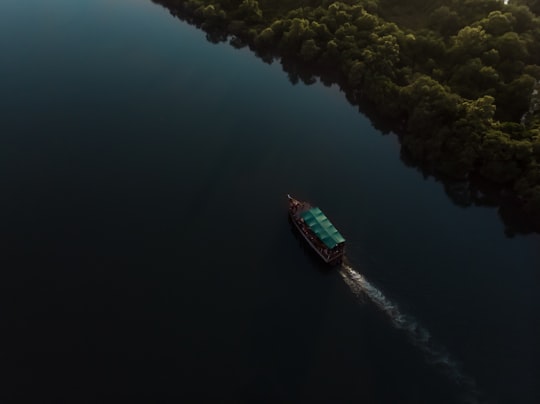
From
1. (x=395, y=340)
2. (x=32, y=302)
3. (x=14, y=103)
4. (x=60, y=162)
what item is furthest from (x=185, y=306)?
(x=14, y=103)

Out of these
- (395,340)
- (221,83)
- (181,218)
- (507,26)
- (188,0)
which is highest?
(507,26)

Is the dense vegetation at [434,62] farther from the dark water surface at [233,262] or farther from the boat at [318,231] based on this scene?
the boat at [318,231]

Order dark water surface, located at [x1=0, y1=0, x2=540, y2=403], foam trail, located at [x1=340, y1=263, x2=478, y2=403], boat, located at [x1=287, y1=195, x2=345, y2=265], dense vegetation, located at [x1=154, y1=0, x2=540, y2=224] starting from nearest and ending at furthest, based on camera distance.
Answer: foam trail, located at [x1=340, y1=263, x2=478, y2=403], dark water surface, located at [x1=0, y1=0, x2=540, y2=403], boat, located at [x1=287, y1=195, x2=345, y2=265], dense vegetation, located at [x1=154, y1=0, x2=540, y2=224]

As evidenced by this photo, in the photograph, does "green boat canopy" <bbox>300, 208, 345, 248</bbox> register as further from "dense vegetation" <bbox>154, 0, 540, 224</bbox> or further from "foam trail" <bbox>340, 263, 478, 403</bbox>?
"dense vegetation" <bbox>154, 0, 540, 224</bbox>

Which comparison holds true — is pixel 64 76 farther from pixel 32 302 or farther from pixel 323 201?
pixel 323 201

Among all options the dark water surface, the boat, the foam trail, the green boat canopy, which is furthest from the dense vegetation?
the foam trail

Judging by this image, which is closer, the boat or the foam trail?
the foam trail

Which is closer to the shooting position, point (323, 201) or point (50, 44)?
point (323, 201)
